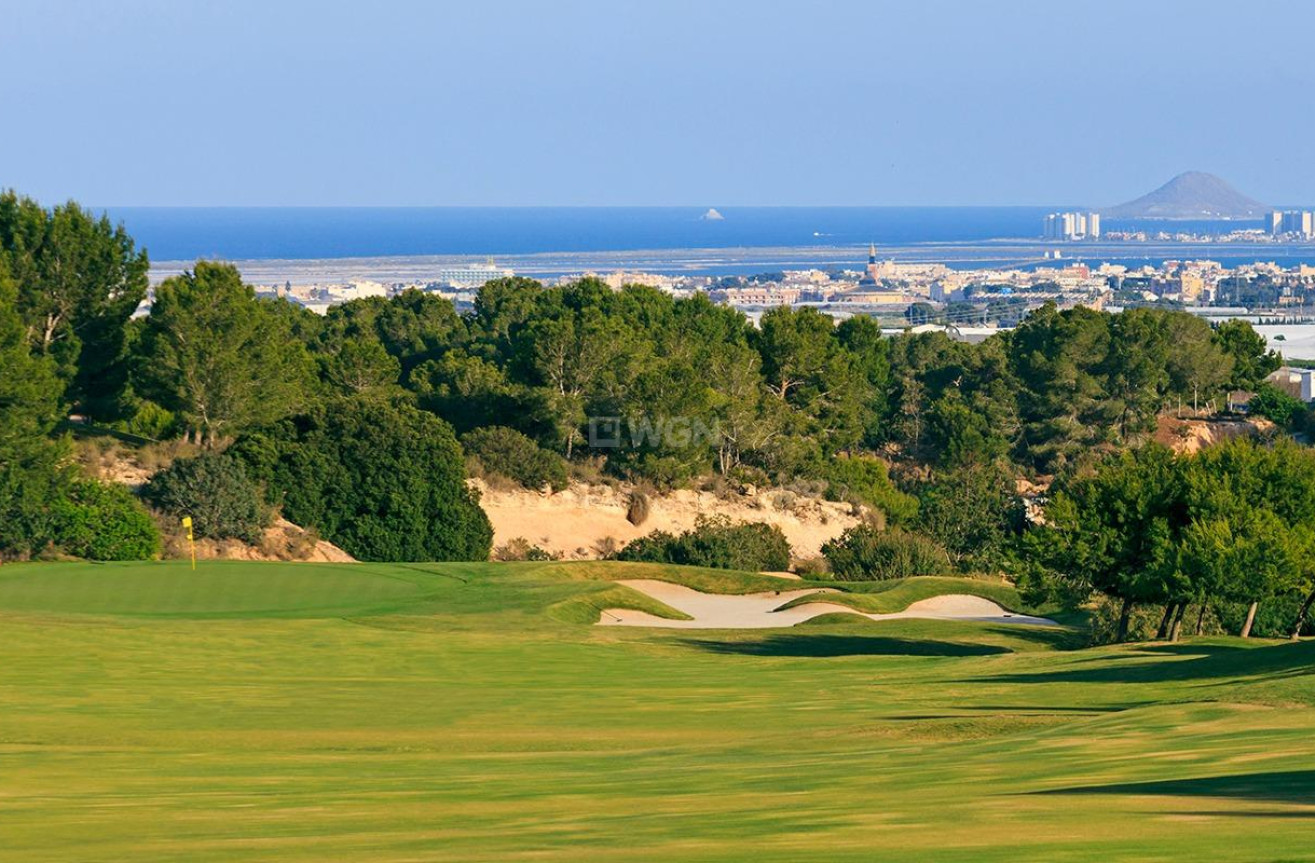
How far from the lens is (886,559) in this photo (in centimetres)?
4378

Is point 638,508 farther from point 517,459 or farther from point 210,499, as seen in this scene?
point 210,499

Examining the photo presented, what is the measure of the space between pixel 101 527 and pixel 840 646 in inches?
739

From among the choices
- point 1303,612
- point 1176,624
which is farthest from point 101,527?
point 1303,612

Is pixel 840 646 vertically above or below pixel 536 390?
below

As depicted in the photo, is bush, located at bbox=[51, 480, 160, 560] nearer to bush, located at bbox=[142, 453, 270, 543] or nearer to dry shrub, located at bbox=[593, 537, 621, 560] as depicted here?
bush, located at bbox=[142, 453, 270, 543]

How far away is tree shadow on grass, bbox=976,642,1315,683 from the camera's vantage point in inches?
745

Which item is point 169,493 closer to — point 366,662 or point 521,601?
point 521,601

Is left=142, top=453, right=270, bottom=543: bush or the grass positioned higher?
the grass

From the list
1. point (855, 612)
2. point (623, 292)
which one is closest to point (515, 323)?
point (623, 292)

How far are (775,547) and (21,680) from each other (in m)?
29.4

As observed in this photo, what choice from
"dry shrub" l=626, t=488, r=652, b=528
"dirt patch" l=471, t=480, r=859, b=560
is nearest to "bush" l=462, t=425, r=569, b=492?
"dirt patch" l=471, t=480, r=859, b=560

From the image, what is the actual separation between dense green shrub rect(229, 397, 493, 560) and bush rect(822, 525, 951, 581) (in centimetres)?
906

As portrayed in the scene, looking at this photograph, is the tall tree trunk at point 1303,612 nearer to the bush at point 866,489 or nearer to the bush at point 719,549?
the bush at point 719,549

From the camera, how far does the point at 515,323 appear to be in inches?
2832
